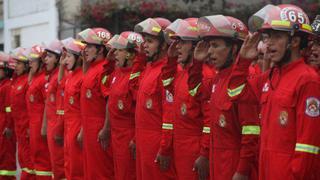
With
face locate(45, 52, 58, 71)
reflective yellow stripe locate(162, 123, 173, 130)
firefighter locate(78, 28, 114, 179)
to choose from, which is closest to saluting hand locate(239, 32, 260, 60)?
reflective yellow stripe locate(162, 123, 173, 130)

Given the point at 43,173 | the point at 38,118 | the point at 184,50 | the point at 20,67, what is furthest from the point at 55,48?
the point at 184,50

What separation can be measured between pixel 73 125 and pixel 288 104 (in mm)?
4971

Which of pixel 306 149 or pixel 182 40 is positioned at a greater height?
pixel 182 40

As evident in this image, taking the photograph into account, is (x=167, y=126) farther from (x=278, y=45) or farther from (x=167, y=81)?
(x=278, y=45)

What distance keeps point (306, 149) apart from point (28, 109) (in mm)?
6925

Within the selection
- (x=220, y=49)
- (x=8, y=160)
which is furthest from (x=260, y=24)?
(x=8, y=160)

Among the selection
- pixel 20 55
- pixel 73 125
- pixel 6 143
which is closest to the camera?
pixel 73 125

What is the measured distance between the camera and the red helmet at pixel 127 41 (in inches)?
364

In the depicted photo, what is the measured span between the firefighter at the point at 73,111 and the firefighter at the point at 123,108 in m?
0.91

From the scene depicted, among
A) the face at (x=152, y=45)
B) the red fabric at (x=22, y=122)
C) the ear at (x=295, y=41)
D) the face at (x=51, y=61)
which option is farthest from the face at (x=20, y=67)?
the ear at (x=295, y=41)

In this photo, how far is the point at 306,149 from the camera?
5.47 metres

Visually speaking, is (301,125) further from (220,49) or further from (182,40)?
(182,40)

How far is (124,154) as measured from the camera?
30.0 feet

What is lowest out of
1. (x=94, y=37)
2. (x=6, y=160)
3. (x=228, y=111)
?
(x=6, y=160)
